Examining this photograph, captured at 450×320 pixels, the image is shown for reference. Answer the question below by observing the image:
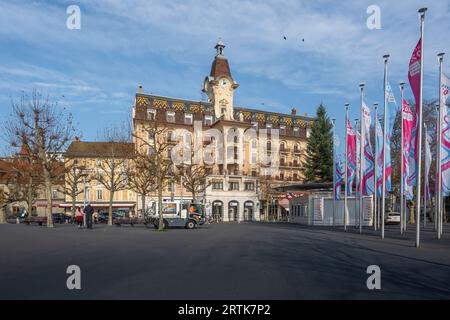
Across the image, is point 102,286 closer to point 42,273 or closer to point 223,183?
point 42,273

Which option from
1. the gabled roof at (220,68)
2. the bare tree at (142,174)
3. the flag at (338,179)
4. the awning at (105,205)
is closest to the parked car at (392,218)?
the flag at (338,179)

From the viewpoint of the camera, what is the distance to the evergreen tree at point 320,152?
6644cm

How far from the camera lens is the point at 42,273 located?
36.6 ft

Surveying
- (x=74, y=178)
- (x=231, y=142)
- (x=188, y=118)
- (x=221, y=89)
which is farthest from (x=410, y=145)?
(x=188, y=118)

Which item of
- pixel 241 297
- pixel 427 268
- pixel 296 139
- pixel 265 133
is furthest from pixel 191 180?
pixel 241 297

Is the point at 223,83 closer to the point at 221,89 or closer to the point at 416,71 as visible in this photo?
the point at 221,89

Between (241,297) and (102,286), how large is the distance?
3064mm

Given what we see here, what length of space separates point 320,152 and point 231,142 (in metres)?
16.6

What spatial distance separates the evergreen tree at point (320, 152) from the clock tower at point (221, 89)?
57.2ft

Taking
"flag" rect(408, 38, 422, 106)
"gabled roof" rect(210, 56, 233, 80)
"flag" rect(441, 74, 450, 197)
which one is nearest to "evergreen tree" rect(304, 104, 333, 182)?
"gabled roof" rect(210, 56, 233, 80)

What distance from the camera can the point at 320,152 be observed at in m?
67.1

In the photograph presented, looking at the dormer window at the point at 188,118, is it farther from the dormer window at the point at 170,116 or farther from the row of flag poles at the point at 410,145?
the row of flag poles at the point at 410,145

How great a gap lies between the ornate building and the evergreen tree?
9.06m
